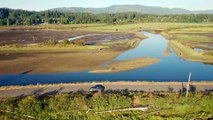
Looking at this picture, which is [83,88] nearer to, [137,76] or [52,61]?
[137,76]

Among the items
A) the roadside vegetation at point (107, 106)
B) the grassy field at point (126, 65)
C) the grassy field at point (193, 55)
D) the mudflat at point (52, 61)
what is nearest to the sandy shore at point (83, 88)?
the roadside vegetation at point (107, 106)

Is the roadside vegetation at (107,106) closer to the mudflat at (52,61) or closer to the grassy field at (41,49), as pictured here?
the mudflat at (52,61)

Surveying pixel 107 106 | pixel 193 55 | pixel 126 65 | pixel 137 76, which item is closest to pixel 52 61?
pixel 126 65

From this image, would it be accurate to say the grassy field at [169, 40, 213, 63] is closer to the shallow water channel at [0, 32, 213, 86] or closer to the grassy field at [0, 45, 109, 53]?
the shallow water channel at [0, 32, 213, 86]

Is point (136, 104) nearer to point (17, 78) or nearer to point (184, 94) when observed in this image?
point (184, 94)

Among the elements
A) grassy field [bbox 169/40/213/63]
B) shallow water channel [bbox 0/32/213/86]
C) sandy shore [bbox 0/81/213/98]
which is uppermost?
grassy field [bbox 169/40/213/63]

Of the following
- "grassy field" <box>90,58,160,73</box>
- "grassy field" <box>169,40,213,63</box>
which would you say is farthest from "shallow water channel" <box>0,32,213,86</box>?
"grassy field" <box>169,40,213,63</box>
